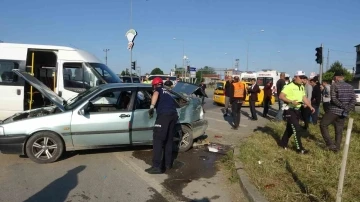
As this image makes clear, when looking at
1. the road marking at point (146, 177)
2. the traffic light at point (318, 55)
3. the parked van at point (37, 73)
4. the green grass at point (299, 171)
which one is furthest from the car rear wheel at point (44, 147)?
the traffic light at point (318, 55)

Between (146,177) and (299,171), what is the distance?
2.57 m

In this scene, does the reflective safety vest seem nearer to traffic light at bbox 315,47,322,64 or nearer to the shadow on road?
the shadow on road

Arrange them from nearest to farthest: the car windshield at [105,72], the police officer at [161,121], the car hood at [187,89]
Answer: the police officer at [161,121] → the car hood at [187,89] → the car windshield at [105,72]

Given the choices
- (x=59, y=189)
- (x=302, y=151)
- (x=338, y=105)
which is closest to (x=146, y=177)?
(x=59, y=189)

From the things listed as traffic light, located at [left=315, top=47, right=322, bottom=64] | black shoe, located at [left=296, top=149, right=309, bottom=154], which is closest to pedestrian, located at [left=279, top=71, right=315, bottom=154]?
black shoe, located at [left=296, top=149, right=309, bottom=154]

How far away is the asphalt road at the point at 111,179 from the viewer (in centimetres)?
452

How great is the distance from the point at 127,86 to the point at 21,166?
244cm

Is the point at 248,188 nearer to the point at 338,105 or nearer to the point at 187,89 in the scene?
the point at 338,105

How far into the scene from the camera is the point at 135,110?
21.1ft

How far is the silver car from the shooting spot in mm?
5824

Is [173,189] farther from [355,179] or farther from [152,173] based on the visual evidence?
[355,179]

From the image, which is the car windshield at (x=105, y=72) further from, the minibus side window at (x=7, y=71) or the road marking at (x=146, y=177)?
the road marking at (x=146, y=177)

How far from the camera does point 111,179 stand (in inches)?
205

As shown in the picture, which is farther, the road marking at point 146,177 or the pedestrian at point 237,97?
the pedestrian at point 237,97
